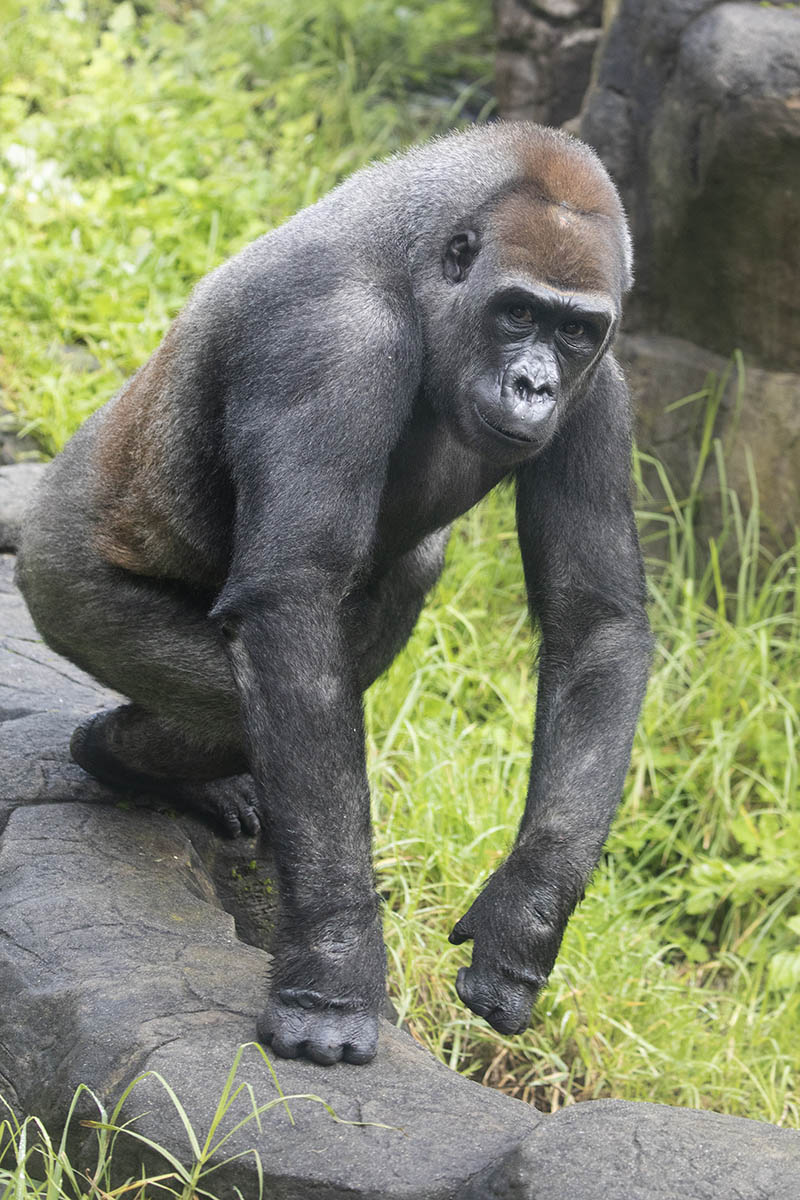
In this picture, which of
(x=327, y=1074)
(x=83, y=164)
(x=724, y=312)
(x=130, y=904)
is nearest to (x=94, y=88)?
(x=83, y=164)

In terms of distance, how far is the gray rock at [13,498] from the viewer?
5250 millimetres

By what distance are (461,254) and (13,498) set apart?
2692mm

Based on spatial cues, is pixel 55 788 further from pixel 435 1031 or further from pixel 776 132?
pixel 776 132

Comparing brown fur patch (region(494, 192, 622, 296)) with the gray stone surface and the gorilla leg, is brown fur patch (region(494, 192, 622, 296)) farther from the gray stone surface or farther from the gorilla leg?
the gray stone surface

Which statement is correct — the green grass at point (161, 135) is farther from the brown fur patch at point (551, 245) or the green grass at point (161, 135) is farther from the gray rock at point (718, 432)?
the brown fur patch at point (551, 245)

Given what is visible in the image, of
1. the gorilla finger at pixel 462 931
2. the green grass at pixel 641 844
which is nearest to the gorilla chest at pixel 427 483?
the gorilla finger at pixel 462 931

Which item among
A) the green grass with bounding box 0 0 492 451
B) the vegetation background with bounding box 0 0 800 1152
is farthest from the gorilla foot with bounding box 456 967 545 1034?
the green grass with bounding box 0 0 492 451

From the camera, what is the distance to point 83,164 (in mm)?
7879

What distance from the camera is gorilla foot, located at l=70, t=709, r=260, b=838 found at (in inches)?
146

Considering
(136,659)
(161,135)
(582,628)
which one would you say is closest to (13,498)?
(136,659)

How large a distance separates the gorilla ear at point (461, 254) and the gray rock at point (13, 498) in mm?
2420

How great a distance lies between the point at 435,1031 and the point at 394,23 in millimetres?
7407

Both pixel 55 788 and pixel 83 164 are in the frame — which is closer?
pixel 55 788

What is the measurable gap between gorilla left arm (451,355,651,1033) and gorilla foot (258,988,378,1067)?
0.47 meters
